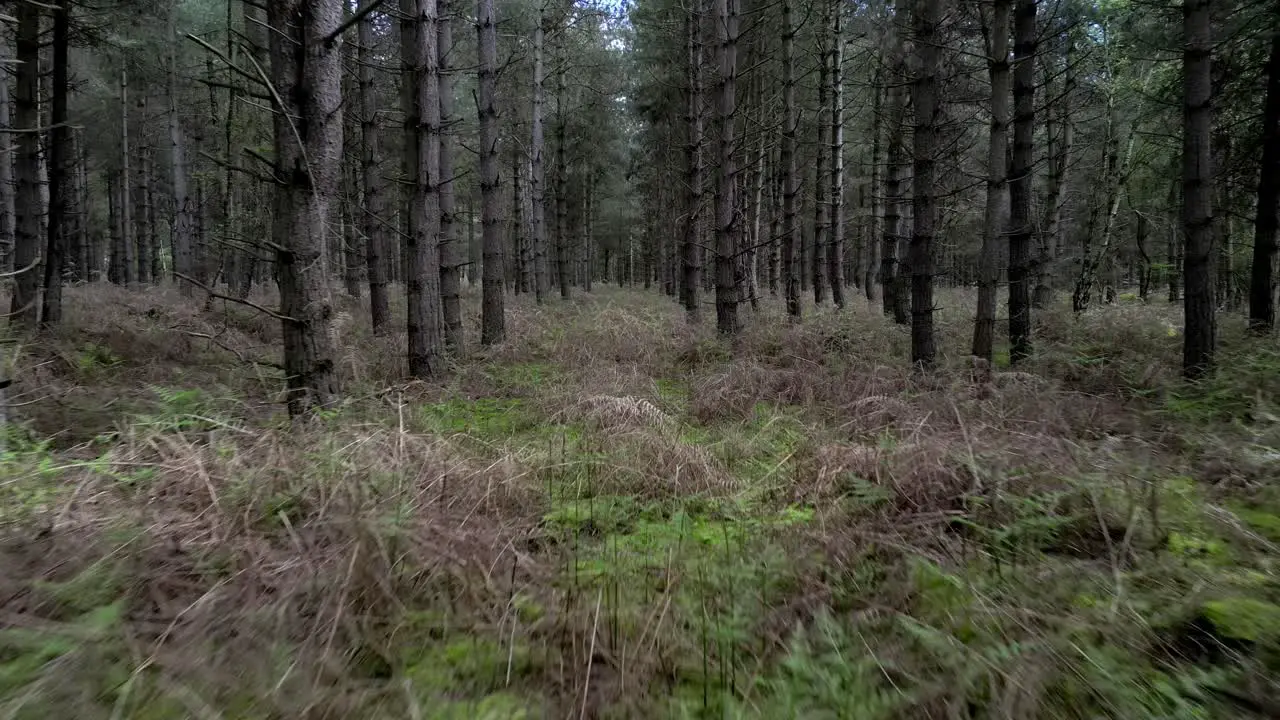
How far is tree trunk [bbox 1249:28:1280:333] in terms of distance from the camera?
7996mm

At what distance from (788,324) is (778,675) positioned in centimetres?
907

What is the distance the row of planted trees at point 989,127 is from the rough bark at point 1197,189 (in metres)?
0.02

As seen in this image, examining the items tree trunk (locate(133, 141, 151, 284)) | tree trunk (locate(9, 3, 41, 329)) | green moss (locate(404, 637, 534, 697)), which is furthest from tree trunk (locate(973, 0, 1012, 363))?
tree trunk (locate(133, 141, 151, 284))

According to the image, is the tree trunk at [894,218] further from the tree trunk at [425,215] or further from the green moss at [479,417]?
the green moss at [479,417]

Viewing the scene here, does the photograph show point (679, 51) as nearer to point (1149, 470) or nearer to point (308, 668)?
point (1149, 470)

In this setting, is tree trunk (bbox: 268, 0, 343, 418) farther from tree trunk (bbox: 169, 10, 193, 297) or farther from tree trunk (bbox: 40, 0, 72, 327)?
tree trunk (bbox: 169, 10, 193, 297)

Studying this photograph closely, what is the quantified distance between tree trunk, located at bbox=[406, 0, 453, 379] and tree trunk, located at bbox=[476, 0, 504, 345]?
230 cm

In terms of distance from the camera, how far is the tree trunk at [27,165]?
7.94m

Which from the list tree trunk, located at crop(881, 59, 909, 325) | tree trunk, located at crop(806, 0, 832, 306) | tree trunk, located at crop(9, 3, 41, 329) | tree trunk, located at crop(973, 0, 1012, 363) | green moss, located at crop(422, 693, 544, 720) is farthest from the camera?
tree trunk, located at crop(806, 0, 832, 306)

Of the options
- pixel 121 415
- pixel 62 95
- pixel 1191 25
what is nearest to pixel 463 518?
pixel 121 415

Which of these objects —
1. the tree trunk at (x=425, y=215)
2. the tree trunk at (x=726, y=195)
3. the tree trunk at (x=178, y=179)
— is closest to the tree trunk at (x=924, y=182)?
the tree trunk at (x=726, y=195)

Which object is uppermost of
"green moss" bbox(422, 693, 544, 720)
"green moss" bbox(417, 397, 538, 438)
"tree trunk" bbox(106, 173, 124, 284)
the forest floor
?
"tree trunk" bbox(106, 173, 124, 284)

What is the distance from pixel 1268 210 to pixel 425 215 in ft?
38.3

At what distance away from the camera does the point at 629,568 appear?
2869mm
